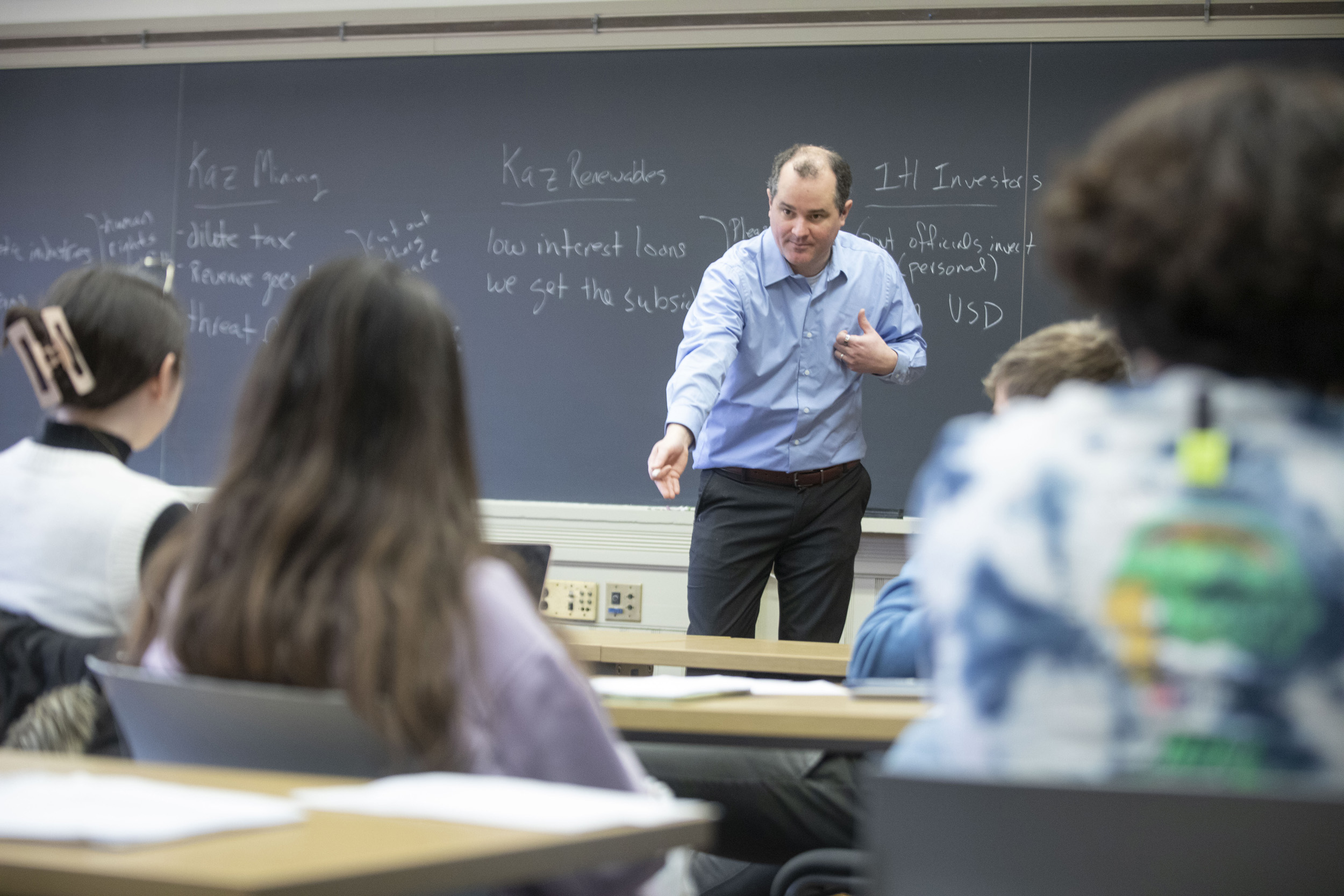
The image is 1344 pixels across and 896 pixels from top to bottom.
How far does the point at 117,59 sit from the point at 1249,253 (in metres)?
4.91

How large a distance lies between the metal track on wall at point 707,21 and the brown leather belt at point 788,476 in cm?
162

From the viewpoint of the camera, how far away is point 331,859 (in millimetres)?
679

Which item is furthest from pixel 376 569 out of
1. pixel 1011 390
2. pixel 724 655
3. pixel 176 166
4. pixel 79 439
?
pixel 176 166

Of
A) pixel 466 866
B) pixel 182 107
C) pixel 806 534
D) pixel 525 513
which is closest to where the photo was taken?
pixel 466 866

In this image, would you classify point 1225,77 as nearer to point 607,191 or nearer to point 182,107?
point 607,191

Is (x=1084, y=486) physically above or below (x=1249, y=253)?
below

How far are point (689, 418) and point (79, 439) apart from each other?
1752 millimetres

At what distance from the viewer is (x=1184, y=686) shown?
2.45 feet

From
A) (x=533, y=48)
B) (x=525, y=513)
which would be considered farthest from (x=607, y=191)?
(x=525, y=513)

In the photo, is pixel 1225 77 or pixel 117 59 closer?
pixel 1225 77

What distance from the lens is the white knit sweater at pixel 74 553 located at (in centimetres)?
150

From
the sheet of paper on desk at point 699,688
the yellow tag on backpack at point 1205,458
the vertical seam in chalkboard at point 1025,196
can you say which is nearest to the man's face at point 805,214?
the vertical seam in chalkboard at point 1025,196

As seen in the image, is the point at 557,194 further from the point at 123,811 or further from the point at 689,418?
the point at 123,811

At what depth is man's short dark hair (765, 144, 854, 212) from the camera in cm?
346
